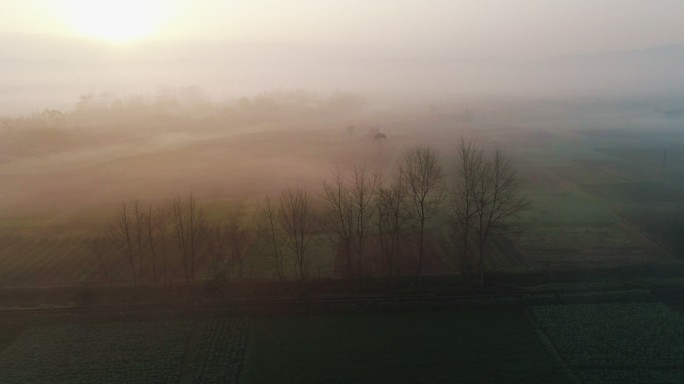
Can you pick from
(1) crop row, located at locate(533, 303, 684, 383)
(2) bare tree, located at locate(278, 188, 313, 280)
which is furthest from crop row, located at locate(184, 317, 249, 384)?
(1) crop row, located at locate(533, 303, 684, 383)

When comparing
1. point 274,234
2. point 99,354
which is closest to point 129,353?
point 99,354

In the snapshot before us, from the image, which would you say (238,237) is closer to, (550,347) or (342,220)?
(342,220)

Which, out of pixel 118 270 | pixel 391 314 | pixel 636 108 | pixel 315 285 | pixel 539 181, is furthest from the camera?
pixel 636 108

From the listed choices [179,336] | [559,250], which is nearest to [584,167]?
[559,250]

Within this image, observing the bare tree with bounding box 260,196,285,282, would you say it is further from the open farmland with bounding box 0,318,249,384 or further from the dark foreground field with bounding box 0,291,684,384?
the open farmland with bounding box 0,318,249,384

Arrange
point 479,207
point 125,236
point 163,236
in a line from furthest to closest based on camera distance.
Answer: point 125,236, point 163,236, point 479,207

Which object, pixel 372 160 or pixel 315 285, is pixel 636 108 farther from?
pixel 315 285
